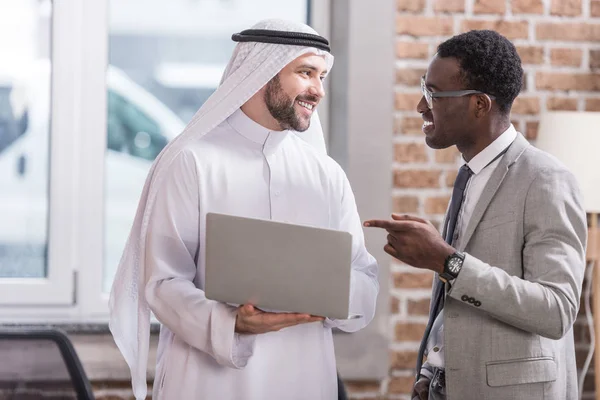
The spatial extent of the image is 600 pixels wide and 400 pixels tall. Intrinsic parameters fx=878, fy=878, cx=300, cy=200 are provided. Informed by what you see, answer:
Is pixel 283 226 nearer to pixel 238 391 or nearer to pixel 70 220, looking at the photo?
pixel 238 391

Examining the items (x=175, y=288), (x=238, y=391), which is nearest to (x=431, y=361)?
(x=238, y=391)

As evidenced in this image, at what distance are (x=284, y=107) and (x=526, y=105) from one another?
130 centimetres

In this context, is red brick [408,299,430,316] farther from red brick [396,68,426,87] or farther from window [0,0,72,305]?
window [0,0,72,305]

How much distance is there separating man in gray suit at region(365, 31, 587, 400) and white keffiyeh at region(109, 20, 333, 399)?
412 millimetres

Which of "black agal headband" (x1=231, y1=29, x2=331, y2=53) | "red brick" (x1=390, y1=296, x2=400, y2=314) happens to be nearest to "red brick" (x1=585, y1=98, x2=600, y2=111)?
"red brick" (x1=390, y1=296, x2=400, y2=314)

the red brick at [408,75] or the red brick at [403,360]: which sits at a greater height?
the red brick at [408,75]

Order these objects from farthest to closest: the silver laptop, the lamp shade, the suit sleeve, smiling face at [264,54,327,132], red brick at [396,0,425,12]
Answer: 1. red brick at [396,0,425,12]
2. the lamp shade
3. smiling face at [264,54,327,132]
4. the suit sleeve
5. the silver laptop

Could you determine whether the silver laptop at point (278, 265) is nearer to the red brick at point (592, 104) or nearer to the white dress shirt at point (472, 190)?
the white dress shirt at point (472, 190)

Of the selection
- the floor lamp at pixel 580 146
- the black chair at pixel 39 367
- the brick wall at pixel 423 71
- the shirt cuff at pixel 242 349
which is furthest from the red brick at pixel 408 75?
the black chair at pixel 39 367

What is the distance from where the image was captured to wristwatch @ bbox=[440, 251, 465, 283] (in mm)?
1946

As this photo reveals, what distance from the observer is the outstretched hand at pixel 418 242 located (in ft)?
6.40

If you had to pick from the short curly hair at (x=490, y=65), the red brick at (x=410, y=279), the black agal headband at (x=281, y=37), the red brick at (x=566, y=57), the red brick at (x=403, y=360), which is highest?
the red brick at (x=566, y=57)

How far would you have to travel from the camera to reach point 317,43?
2.31 meters

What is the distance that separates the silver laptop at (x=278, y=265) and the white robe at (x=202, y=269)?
208 millimetres
